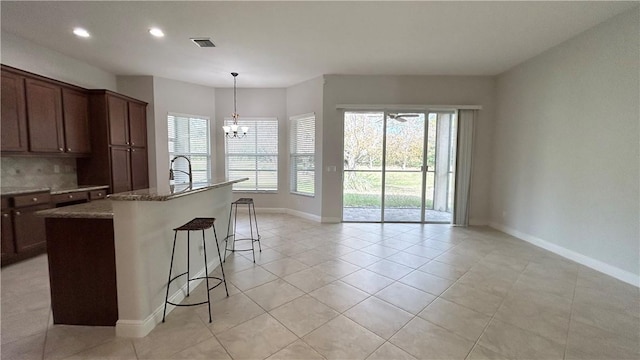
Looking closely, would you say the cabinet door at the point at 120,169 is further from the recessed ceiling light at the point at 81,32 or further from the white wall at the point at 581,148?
the white wall at the point at 581,148

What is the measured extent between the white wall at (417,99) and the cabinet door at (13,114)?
4336mm

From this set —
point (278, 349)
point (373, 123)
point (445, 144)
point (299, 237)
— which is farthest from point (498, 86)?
point (278, 349)

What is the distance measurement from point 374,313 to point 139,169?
501 centimetres

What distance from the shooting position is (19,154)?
11.1ft

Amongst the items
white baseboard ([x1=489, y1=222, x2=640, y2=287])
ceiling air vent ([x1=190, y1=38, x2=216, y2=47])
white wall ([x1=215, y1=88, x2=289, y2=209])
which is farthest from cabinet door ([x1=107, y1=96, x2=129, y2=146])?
white baseboard ([x1=489, y1=222, x2=640, y2=287])

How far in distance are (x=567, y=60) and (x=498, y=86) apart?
4.68 ft

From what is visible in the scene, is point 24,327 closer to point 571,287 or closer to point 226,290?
point 226,290

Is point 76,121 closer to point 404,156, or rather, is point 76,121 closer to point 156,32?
point 156,32

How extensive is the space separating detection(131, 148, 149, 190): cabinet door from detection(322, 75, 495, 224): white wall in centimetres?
354

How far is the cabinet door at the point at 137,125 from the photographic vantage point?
4859 mm

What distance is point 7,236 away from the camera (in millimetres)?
3170

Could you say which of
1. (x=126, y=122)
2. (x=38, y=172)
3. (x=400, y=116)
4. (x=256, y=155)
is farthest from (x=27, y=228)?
(x=400, y=116)

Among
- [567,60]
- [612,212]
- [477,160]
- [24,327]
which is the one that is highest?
[567,60]

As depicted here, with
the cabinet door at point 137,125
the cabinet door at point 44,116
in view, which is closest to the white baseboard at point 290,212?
the cabinet door at point 137,125
